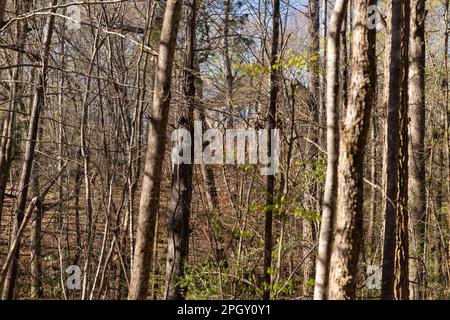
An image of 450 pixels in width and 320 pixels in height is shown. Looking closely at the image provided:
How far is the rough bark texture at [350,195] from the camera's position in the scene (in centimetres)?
554

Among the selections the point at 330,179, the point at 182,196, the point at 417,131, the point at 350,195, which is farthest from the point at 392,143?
the point at 417,131

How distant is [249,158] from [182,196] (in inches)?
61.8

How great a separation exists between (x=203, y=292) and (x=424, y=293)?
465cm

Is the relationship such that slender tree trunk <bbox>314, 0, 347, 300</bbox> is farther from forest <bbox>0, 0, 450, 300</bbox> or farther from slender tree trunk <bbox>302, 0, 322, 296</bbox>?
slender tree trunk <bbox>302, 0, 322, 296</bbox>

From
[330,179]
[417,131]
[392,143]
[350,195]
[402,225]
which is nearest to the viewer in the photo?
[330,179]

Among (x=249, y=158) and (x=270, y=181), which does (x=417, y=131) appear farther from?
(x=270, y=181)

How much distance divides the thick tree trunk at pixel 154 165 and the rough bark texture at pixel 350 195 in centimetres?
181

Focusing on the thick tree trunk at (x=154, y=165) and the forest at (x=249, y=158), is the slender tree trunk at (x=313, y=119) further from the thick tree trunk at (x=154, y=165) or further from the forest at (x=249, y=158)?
the thick tree trunk at (x=154, y=165)

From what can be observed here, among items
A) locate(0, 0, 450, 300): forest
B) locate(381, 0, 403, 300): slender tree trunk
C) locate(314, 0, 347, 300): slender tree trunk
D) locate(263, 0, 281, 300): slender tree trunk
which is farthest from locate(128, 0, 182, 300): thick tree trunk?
locate(263, 0, 281, 300): slender tree trunk

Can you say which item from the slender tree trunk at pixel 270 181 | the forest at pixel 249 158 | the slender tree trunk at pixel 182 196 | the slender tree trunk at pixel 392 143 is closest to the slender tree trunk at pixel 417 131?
the forest at pixel 249 158

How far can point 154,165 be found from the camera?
17.0ft

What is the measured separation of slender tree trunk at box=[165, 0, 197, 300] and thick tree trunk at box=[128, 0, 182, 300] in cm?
426
